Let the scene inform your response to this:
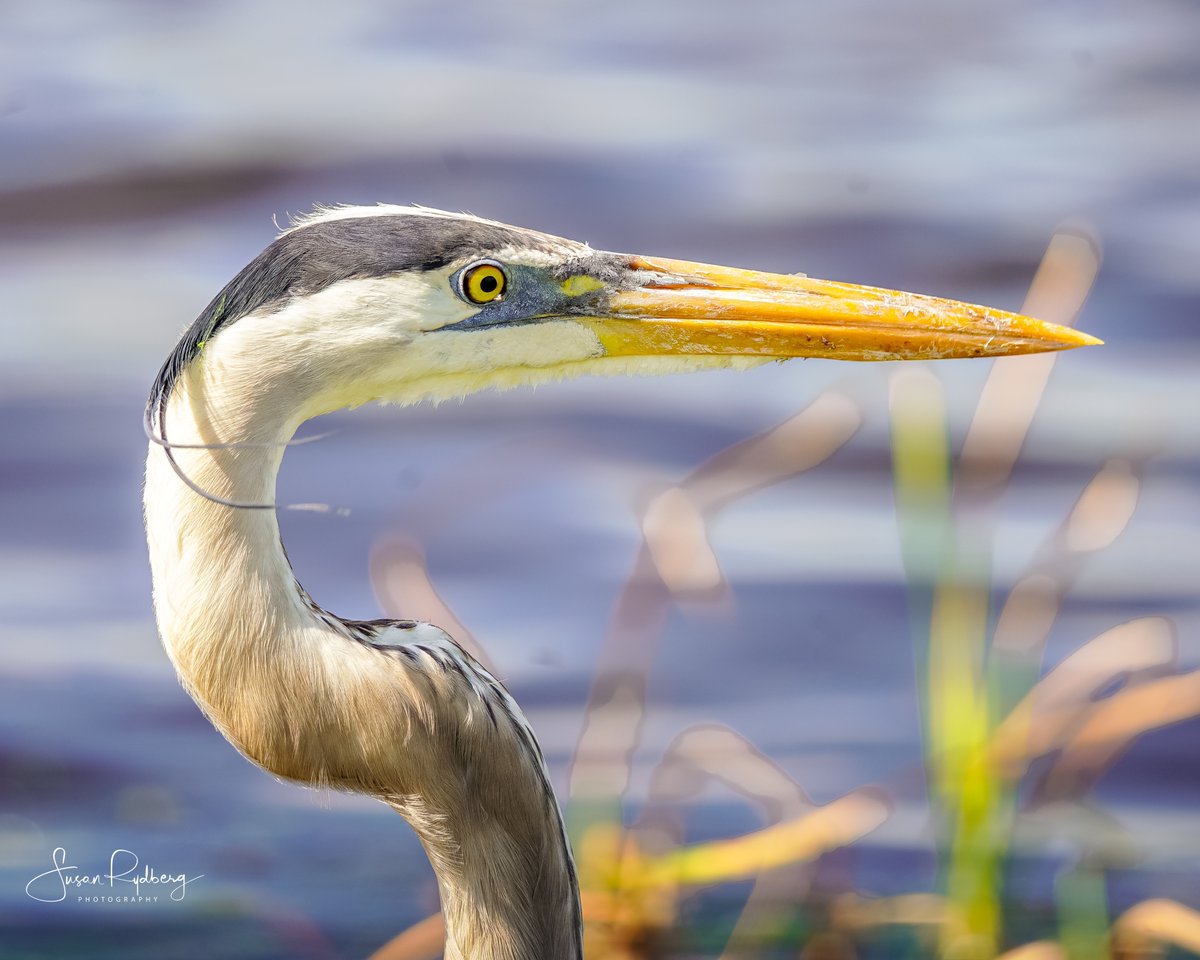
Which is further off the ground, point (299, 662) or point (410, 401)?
point (410, 401)

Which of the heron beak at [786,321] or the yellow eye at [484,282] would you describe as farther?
the heron beak at [786,321]

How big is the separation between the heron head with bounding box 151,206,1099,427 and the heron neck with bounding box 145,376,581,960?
75mm

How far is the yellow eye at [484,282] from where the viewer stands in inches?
60.7

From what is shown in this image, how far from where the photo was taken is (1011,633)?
2701 millimetres

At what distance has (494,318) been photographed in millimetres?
1595

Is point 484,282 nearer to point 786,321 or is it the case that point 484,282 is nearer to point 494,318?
point 494,318

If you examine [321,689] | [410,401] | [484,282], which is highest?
[484,282]

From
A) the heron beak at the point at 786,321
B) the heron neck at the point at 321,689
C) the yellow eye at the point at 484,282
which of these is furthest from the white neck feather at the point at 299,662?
the heron beak at the point at 786,321

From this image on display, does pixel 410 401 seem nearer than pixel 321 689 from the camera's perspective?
No

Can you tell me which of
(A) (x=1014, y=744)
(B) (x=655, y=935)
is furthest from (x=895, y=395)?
(B) (x=655, y=935)

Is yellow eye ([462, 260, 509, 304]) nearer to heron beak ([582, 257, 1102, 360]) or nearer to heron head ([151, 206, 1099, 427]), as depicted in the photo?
heron head ([151, 206, 1099, 427])

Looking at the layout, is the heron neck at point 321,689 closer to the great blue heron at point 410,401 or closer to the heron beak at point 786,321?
the great blue heron at point 410,401

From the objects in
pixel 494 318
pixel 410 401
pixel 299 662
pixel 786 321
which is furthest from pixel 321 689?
pixel 786 321

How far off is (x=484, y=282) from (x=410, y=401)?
7.2 inches
